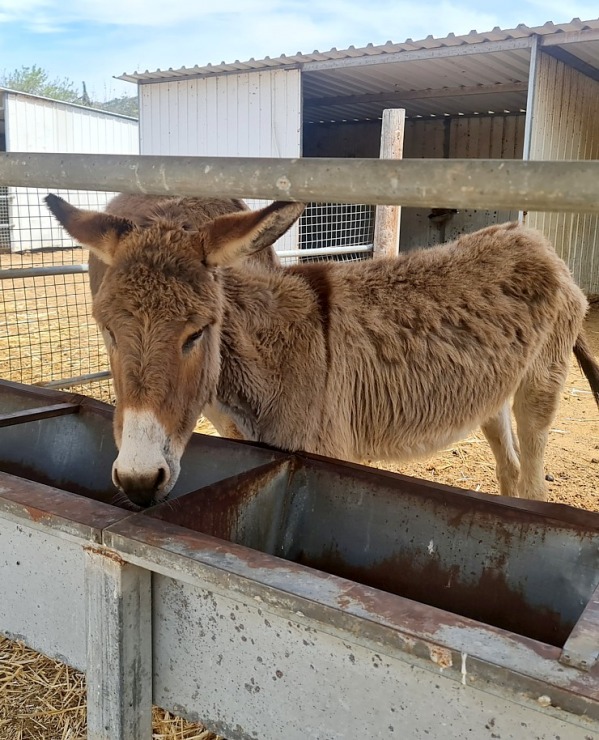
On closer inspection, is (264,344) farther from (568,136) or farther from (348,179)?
(568,136)

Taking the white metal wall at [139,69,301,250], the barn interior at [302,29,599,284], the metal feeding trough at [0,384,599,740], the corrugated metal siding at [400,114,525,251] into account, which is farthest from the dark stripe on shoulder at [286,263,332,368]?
the corrugated metal siding at [400,114,525,251]

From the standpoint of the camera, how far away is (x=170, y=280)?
81.4 inches

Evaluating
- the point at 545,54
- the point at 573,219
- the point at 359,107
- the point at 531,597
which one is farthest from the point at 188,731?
the point at 359,107

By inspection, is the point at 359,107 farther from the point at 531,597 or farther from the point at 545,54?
the point at 531,597

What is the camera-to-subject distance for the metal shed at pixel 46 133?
16.2 meters

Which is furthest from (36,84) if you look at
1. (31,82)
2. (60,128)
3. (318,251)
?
(318,251)

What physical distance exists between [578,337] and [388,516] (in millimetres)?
2650

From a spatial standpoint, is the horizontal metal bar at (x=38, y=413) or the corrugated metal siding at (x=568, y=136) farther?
the corrugated metal siding at (x=568, y=136)

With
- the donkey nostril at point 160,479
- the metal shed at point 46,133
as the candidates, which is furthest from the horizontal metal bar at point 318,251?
the metal shed at point 46,133

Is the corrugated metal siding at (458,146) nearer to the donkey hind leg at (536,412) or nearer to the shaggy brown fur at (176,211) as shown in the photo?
the donkey hind leg at (536,412)

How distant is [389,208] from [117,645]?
18.9 ft

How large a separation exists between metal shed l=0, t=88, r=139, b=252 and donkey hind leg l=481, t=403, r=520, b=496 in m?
13.1

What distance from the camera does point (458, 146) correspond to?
16.2 m

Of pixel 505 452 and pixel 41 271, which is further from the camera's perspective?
pixel 41 271
